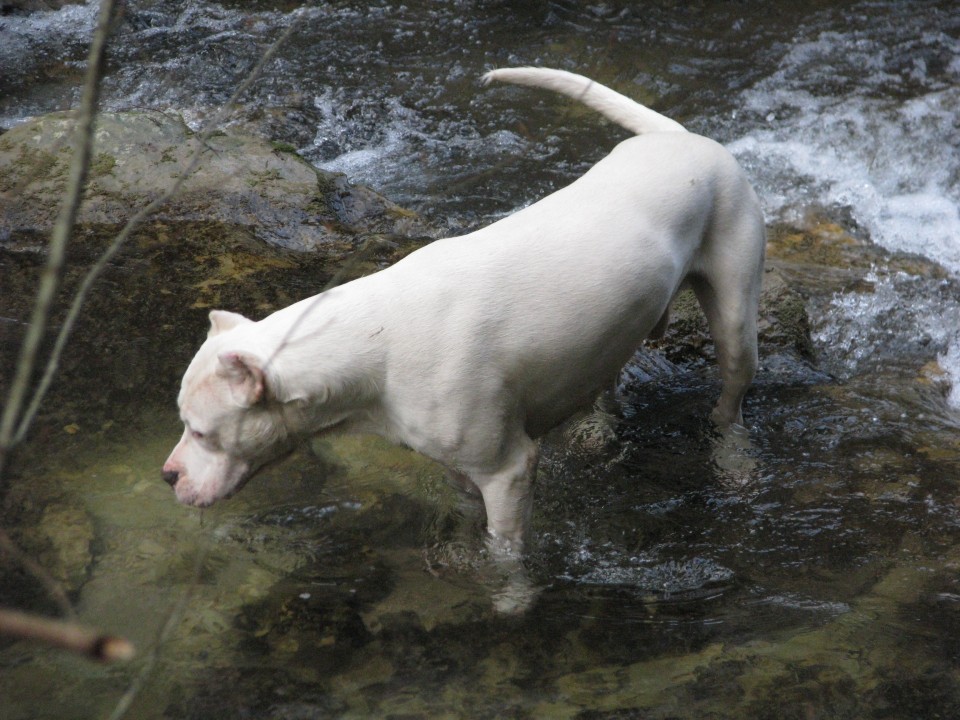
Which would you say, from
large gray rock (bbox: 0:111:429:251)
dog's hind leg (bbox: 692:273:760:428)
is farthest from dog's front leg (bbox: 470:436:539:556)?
large gray rock (bbox: 0:111:429:251)

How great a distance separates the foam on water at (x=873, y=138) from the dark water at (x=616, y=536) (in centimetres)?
3

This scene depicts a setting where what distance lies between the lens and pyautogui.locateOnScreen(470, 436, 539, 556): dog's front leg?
3.53m

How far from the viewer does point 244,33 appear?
9.98 meters

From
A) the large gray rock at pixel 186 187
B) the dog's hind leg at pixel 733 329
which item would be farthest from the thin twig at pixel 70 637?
the large gray rock at pixel 186 187

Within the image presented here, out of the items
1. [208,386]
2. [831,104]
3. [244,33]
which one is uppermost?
[208,386]

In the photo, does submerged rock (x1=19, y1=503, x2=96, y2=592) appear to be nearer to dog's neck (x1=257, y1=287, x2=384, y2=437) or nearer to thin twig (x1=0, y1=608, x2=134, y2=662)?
dog's neck (x1=257, y1=287, x2=384, y2=437)

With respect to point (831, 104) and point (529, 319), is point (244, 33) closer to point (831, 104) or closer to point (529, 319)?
point (831, 104)

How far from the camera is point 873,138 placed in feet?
26.3

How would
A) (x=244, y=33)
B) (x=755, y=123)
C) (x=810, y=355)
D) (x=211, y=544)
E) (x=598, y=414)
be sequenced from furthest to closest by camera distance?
(x=244, y=33) → (x=755, y=123) → (x=810, y=355) → (x=598, y=414) → (x=211, y=544)

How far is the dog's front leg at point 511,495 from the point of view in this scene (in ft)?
11.6

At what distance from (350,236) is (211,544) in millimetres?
2692

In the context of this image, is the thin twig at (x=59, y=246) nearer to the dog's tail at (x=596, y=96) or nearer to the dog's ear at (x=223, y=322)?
the dog's ear at (x=223, y=322)

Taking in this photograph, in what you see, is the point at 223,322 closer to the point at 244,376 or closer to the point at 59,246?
the point at 244,376

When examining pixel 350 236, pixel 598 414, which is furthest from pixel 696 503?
pixel 350 236
